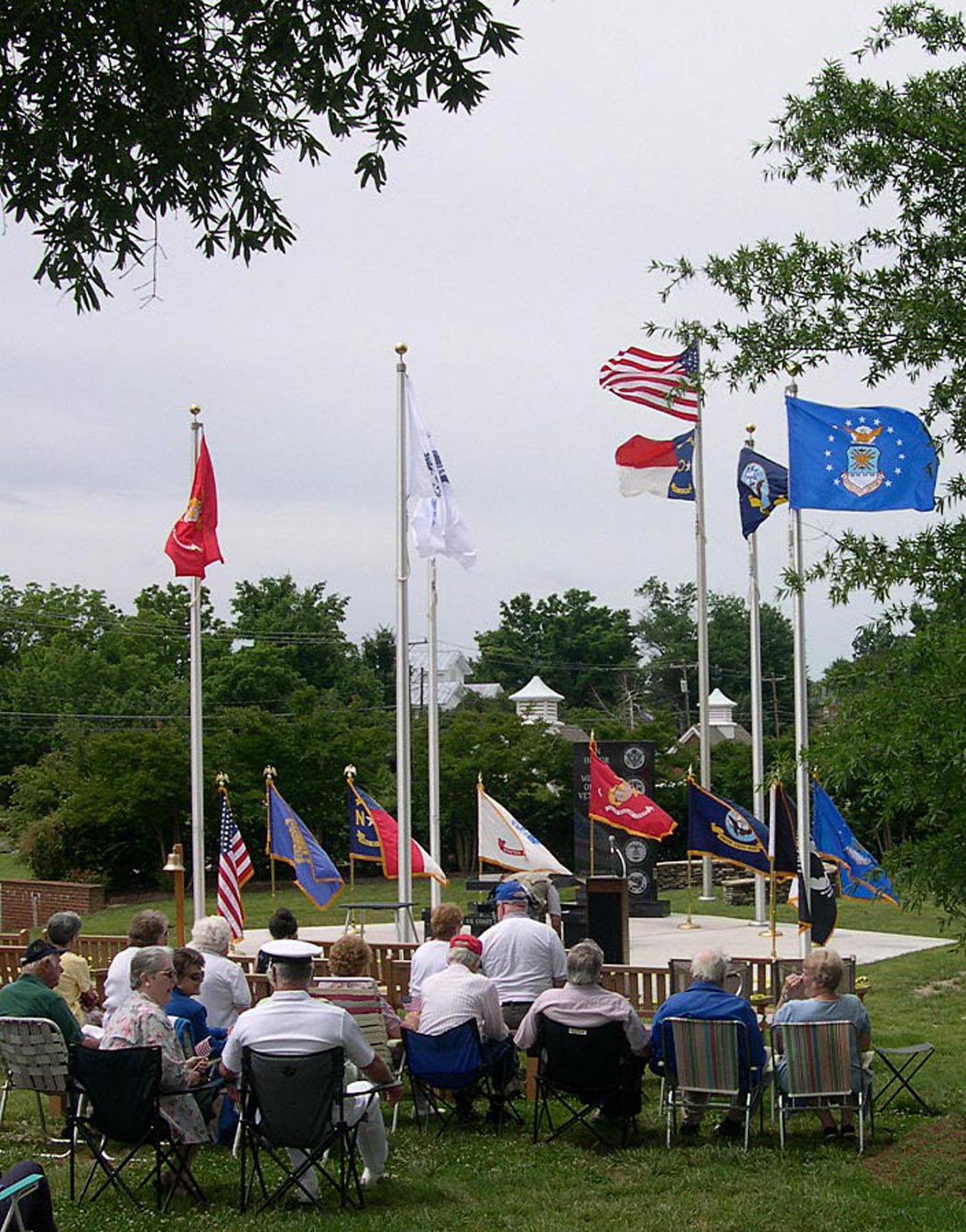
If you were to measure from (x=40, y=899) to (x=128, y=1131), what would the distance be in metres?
21.3

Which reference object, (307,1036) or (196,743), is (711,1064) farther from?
Result: (196,743)

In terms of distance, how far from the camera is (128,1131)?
8.09 metres

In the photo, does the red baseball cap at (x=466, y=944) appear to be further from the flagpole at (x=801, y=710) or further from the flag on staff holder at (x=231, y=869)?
the flag on staff holder at (x=231, y=869)

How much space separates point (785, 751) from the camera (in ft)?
29.7

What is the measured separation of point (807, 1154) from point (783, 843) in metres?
10.6

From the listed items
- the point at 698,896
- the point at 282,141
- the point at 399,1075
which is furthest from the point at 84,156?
the point at 698,896

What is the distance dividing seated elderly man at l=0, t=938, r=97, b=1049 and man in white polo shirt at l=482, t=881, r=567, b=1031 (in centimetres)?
287

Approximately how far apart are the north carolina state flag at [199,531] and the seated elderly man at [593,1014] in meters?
12.3

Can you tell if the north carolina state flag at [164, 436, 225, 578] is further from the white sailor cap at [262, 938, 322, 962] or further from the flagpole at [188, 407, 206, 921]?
the white sailor cap at [262, 938, 322, 962]

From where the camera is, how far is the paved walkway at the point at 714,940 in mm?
21188

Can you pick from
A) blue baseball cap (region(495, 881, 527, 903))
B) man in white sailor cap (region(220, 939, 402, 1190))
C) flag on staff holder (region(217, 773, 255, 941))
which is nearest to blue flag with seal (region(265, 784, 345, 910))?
flag on staff holder (region(217, 773, 255, 941))

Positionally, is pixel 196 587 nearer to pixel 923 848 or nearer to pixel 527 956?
pixel 527 956

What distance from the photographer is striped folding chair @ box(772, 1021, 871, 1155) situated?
903cm

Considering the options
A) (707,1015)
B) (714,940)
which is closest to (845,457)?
(707,1015)
